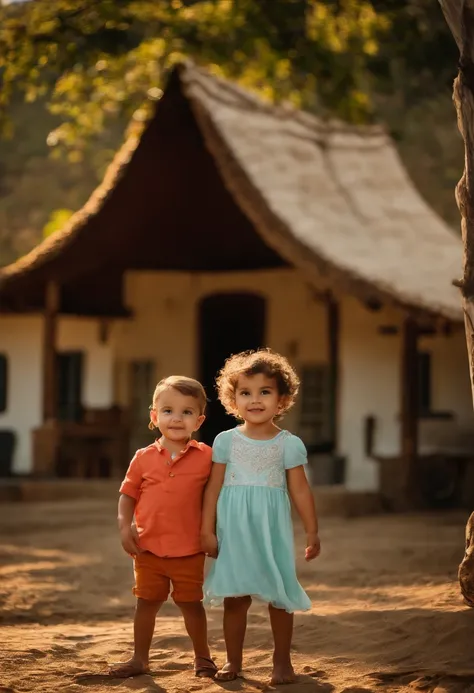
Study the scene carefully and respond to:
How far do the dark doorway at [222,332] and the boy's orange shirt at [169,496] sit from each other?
43.3ft

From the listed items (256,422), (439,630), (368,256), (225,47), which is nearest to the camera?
(256,422)

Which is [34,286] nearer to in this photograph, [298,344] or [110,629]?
[298,344]

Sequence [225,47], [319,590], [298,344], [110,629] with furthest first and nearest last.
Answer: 1. [298,344]
2. [225,47]
3. [319,590]
4. [110,629]

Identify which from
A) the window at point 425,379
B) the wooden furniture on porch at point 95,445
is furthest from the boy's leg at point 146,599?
the window at point 425,379

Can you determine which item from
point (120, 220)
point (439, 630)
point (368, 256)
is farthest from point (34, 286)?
point (439, 630)

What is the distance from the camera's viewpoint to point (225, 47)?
17.2 m

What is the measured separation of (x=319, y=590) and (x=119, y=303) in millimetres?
11192

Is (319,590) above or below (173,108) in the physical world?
below

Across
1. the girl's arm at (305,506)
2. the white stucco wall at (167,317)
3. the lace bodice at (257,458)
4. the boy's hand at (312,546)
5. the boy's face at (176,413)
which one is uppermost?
the white stucco wall at (167,317)

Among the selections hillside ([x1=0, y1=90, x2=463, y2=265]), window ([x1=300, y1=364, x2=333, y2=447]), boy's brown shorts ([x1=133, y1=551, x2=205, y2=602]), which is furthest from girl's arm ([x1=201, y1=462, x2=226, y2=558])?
hillside ([x1=0, y1=90, x2=463, y2=265])

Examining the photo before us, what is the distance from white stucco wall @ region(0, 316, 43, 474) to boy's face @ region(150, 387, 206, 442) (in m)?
14.6

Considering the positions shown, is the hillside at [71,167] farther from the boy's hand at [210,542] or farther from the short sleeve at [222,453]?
the boy's hand at [210,542]

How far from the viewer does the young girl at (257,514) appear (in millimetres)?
5590

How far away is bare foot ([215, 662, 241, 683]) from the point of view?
562cm
